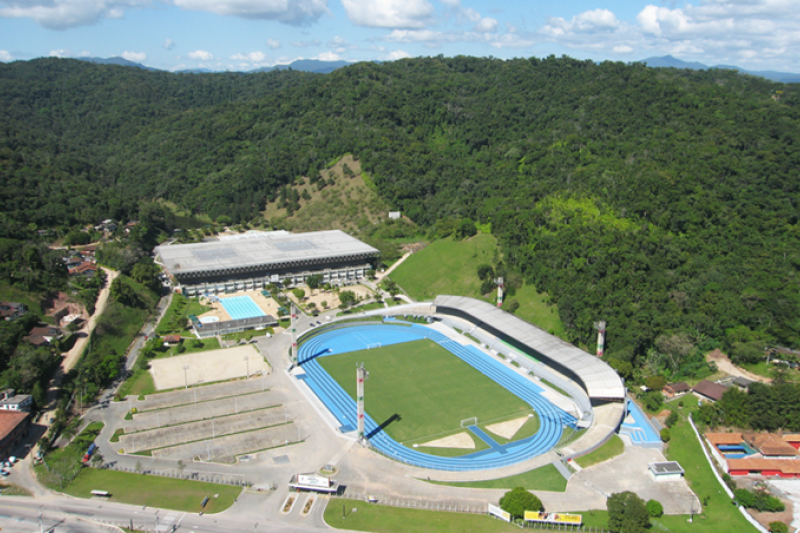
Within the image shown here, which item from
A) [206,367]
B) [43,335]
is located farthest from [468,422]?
[43,335]

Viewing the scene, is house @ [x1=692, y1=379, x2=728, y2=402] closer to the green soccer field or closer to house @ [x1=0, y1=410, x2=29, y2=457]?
the green soccer field

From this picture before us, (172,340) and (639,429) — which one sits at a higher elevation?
(639,429)

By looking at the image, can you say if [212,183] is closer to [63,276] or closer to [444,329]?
[63,276]

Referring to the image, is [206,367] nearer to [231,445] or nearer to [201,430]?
[201,430]

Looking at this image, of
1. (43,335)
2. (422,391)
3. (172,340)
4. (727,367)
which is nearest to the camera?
(422,391)

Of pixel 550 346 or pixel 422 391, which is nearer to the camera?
pixel 422 391

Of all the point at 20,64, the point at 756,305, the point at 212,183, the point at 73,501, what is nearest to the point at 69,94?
the point at 20,64

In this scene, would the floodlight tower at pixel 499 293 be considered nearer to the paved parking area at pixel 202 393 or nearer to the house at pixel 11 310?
the paved parking area at pixel 202 393
